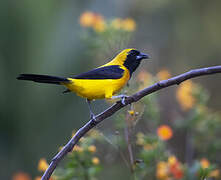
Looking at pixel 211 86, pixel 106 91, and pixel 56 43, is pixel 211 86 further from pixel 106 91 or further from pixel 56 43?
pixel 106 91

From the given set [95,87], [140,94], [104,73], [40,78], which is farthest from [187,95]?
[40,78]

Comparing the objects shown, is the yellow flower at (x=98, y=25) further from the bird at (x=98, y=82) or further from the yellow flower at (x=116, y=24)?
the bird at (x=98, y=82)

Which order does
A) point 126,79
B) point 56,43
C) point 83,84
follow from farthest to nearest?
1. point 56,43
2. point 126,79
3. point 83,84

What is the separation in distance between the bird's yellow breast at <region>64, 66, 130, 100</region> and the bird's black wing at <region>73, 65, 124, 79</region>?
40mm

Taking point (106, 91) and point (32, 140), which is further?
point (32, 140)

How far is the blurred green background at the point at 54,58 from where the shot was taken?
249 inches

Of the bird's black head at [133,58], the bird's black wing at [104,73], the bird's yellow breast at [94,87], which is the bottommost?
the bird's yellow breast at [94,87]

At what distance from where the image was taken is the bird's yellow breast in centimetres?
360

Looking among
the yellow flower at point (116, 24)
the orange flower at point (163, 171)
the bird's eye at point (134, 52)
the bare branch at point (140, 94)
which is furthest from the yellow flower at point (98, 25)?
the orange flower at point (163, 171)

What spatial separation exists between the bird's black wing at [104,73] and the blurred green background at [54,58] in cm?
157

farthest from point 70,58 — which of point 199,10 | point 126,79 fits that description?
point 199,10

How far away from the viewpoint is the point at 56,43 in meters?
6.62

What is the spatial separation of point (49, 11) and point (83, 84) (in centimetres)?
379

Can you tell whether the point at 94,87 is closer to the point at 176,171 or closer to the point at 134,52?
the point at 134,52
